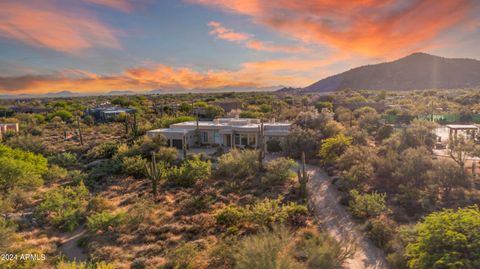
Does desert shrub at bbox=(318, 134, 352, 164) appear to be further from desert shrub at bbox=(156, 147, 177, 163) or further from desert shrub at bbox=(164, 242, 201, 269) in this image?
desert shrub at bbox=(164, 242, 201, 269)

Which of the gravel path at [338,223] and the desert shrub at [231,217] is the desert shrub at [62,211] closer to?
the desert shrub at [231,217]

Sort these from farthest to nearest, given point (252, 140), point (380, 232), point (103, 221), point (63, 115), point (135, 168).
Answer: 1. point (63, 115)
2. point (252, 140)
3. point (135, 168)
4. point (103, 221)
5. point (380, 232)

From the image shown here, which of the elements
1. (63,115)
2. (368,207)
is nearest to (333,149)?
(368,207)

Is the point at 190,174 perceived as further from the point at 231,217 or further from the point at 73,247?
the point at 73,247

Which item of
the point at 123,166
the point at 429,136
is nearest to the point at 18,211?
the point at 123,166

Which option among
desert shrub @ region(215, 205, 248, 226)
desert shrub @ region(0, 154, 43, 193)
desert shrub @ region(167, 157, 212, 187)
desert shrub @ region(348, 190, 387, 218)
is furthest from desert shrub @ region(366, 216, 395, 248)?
desert shrub @ region(0, 154, 43, 193)

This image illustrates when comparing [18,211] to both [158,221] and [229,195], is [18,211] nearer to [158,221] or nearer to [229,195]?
[158,221]
